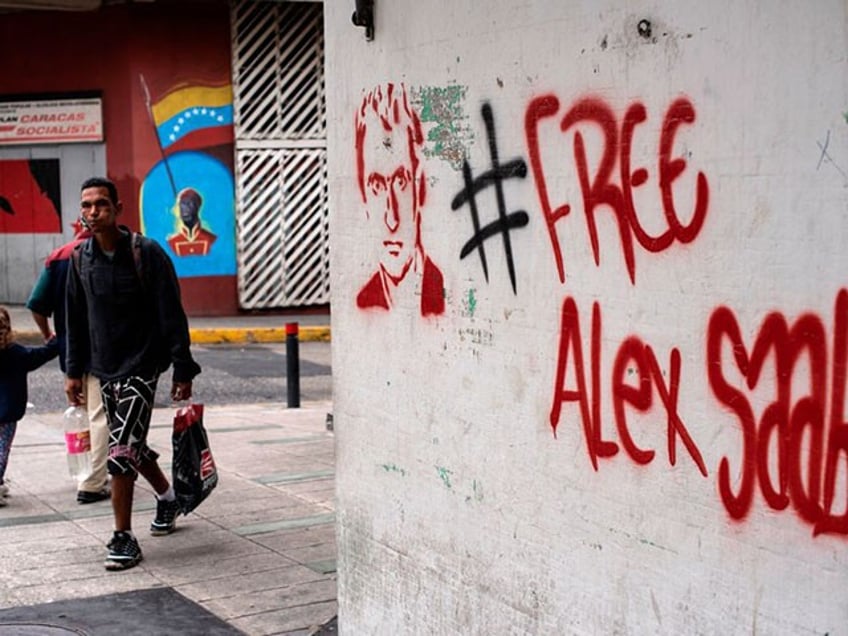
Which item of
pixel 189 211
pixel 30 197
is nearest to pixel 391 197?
pixel 189 211

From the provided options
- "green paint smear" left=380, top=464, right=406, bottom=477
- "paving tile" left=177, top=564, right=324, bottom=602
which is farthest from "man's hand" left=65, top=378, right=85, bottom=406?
"green paint smear" left=380, top=464, right=406, bottom=477

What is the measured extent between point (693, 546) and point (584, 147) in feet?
3.85

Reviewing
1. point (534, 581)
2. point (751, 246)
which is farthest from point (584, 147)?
point (534, 581)

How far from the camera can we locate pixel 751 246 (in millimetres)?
3365

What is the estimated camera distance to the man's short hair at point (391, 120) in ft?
15.6

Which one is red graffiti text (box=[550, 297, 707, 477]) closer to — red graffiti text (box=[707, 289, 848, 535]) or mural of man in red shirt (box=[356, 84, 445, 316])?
red graffiti text (box=[707, 289, 848, 535])

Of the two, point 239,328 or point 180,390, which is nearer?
point 180,390

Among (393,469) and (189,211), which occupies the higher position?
(189,211)

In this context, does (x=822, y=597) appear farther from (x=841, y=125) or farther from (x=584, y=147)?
(x=584, y=147)

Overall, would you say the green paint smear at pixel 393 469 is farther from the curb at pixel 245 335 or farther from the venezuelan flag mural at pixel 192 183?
the venezuelan flag mural at pixel 192 183

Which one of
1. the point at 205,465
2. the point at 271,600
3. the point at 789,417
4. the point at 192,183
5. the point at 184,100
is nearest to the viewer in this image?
the point at 789,417

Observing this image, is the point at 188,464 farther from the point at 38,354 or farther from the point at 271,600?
the point at 38,354

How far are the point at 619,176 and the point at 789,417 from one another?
871 millimetres

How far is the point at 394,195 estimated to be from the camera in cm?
491
